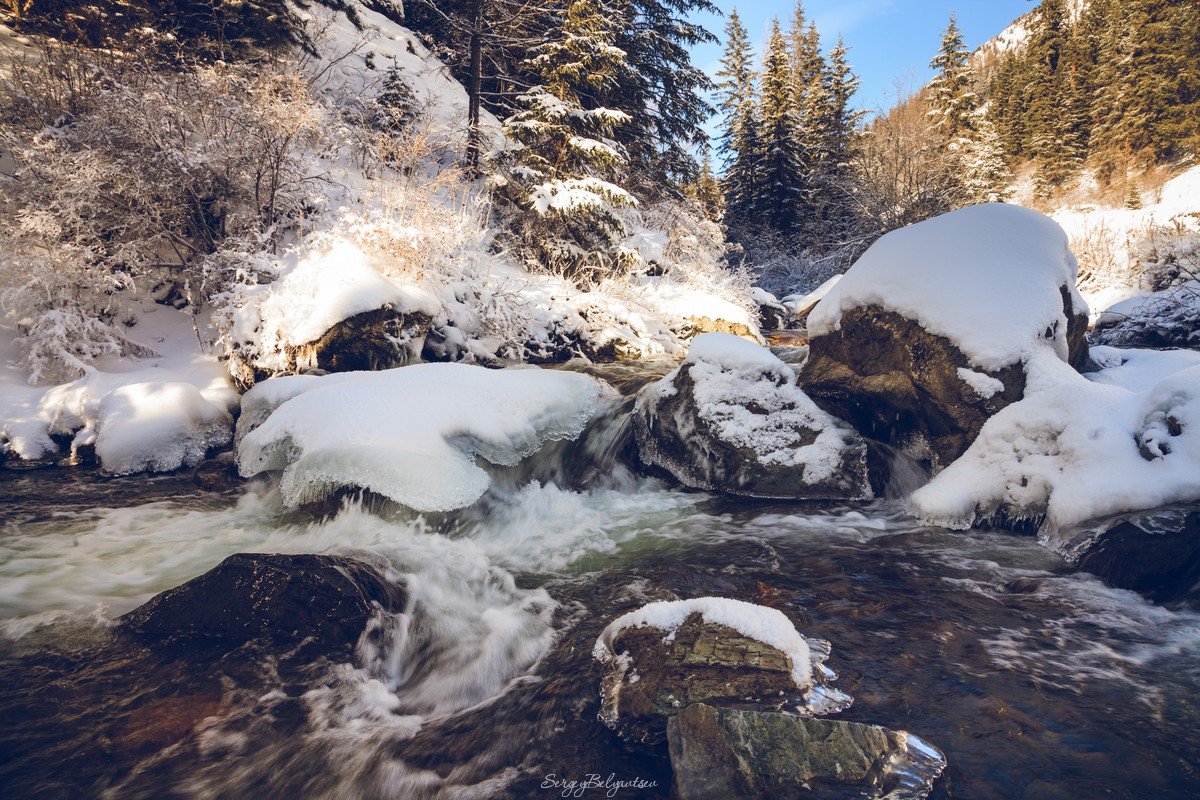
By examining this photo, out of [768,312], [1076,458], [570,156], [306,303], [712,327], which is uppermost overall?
[570,156]

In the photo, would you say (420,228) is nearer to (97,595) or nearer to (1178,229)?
(97,595)

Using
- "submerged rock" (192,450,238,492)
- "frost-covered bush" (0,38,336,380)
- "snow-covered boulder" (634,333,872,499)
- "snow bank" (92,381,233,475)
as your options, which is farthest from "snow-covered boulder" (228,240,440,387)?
"snow-covered boulder" (634,333,872,499)

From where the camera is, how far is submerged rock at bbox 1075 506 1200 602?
282 cm

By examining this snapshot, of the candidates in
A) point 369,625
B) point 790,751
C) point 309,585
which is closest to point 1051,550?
point 790,751

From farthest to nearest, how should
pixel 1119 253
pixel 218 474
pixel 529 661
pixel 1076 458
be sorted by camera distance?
pixel 1119 253 < pixel 218 474 < pixel 1076 458 < pixel 529 661

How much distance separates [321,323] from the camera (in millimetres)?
7070

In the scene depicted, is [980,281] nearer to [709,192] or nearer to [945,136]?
[709,192]

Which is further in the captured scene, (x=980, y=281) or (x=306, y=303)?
(x=306, y=303)

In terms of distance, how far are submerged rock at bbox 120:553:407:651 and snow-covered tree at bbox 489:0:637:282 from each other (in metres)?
9.29

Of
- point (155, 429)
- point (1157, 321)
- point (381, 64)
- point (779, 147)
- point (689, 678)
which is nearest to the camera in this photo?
point (689, 678)

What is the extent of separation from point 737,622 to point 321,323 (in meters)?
6.73

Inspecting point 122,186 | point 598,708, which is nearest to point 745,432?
point 598,708

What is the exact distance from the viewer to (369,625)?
117 inches

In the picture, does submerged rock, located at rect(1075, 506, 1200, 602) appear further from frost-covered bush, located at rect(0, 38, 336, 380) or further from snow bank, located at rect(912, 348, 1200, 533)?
frost-covered bush, located at rect(0, 38, 336, 380)
